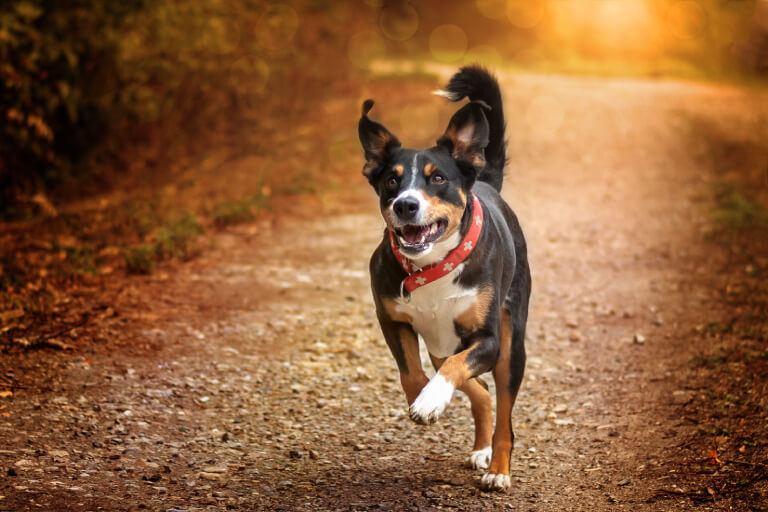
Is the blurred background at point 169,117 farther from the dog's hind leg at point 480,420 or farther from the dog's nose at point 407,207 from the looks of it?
the dog's nose at point 407,207

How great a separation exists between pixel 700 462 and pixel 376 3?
47.5ft

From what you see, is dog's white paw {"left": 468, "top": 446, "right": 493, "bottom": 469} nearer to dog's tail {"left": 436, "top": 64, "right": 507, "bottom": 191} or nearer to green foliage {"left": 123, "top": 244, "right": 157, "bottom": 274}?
dog's tail {"left": 436, "top": 64, "right": 507, "bottom": 191}

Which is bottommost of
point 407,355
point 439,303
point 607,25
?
point 407,355

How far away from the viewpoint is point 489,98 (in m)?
5.00

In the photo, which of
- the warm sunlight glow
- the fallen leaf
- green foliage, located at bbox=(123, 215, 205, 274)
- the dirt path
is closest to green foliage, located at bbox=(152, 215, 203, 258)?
green foliage, located at bbox=(123, 215, 205, 274)

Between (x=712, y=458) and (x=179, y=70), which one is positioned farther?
(x=179, y=70)

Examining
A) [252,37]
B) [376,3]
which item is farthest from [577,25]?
[252,37]

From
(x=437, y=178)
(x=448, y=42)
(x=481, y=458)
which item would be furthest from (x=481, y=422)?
(x=448, y=42)

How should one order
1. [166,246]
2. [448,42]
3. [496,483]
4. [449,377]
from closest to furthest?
[449,377] → [496,483] → [166,246] → [448,42]

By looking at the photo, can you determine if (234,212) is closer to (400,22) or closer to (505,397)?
(505,397)

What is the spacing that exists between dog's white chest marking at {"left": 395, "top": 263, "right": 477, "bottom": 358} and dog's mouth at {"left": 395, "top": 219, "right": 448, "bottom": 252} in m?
0.24

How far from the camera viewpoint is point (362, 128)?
4.30 meters

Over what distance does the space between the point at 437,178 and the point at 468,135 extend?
37 centimetres

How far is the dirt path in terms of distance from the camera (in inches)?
173
